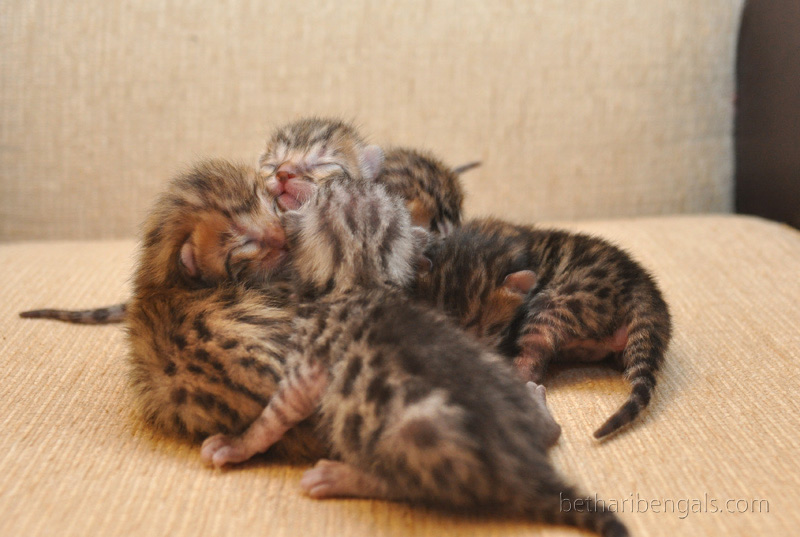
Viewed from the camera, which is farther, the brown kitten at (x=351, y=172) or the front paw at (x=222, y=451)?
the brown kitten at (x=351, y=172)

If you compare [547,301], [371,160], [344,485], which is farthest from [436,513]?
[371,160]

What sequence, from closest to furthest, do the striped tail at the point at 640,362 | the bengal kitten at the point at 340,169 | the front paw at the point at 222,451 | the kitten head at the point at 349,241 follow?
the front paw at the point at 222,451
the striped tail at the point at 640,362
the kitten head at the point at 349,241
the bengal kitten at the point at 340,169

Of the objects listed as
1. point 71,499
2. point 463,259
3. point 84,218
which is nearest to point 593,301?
point 463,259

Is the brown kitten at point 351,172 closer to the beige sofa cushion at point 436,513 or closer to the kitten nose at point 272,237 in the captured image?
the beige sofa cushion at point 436,513

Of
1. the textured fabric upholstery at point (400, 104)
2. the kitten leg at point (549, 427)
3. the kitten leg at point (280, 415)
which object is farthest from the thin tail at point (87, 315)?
the kitten leg at point (549, 427)

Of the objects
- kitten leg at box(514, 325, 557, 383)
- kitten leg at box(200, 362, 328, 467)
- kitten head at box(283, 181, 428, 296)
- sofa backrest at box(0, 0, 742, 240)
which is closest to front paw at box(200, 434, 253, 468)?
kitten leg at box(200, 362, 328, 467)
